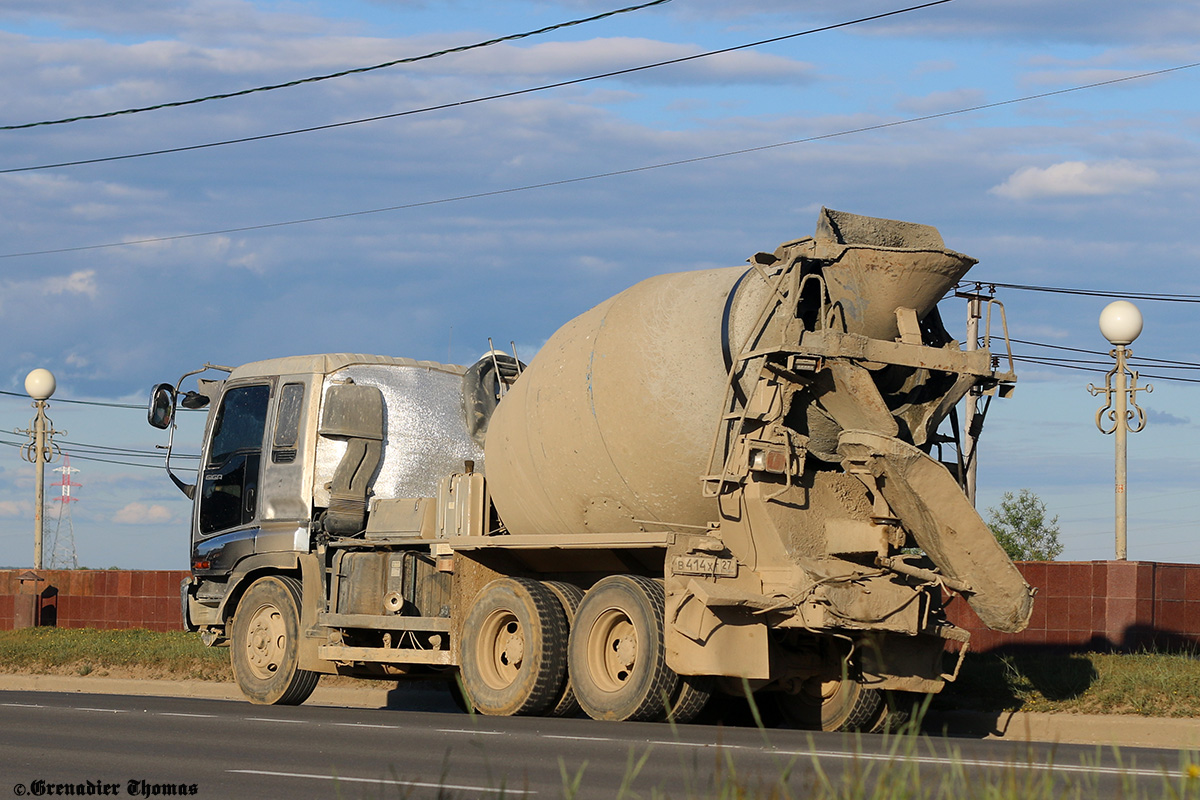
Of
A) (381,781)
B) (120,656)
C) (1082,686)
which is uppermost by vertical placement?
(381,781)

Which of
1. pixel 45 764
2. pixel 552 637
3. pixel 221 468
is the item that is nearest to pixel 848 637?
pixel 552 637

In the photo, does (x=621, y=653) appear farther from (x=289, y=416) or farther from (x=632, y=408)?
(x=289, y=416)

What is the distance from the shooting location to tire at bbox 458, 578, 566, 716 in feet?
42.1

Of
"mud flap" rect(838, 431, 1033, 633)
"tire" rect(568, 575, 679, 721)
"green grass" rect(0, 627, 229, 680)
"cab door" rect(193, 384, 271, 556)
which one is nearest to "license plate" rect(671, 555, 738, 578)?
"tire" rect(568, 575, 679, 721)

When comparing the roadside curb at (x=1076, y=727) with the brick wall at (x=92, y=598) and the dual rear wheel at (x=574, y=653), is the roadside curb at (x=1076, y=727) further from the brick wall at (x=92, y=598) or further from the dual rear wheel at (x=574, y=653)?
the brick wall at (x=92, y=598)

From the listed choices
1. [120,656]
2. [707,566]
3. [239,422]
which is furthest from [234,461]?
[120,656]

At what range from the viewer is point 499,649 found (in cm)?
1357

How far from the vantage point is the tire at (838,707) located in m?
12.4

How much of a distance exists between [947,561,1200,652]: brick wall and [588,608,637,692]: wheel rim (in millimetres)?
6818

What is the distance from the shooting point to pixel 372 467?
50.8 ft

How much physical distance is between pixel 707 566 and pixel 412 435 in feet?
17.1

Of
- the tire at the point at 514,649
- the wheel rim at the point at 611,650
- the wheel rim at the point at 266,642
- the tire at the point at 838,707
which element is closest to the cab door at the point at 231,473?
the wheel rim at the point at 266,642

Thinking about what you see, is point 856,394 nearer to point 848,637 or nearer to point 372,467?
point 848,637

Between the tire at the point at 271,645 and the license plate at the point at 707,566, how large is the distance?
5186mm
